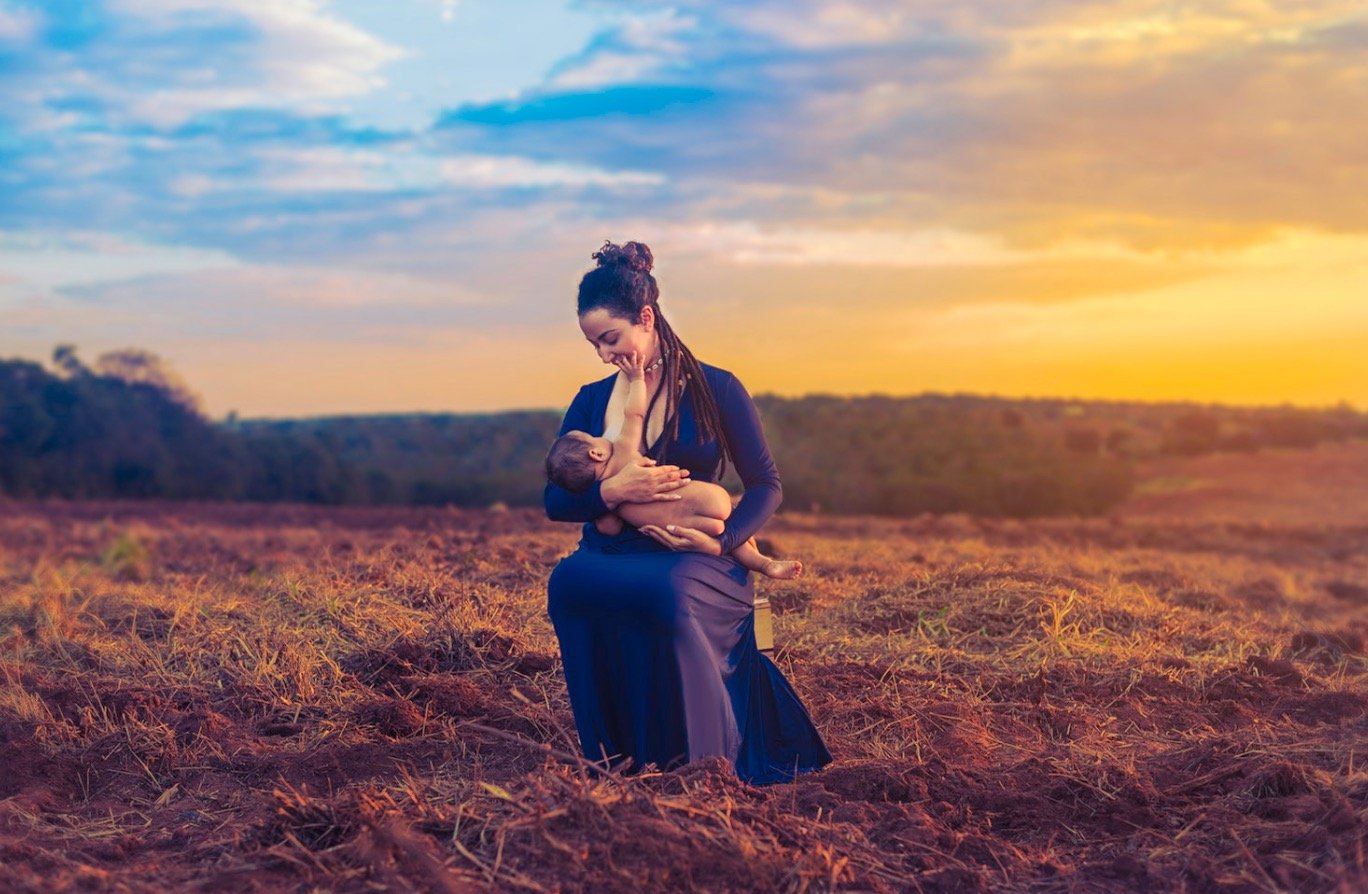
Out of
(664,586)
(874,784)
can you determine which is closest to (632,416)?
(664,586)

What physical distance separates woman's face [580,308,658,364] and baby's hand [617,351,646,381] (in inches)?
0.5

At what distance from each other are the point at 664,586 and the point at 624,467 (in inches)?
18.4

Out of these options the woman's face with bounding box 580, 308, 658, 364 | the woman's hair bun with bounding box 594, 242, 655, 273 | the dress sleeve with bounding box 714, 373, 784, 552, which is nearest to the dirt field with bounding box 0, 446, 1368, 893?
the dress sleeve with bounding box 714, 373, 784, 552

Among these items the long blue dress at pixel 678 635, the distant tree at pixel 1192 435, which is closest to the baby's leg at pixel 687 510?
the long blue dress at pixel 678 635

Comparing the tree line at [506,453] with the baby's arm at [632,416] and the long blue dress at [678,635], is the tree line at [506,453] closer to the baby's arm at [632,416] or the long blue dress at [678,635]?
the long blue dress at [678,635]

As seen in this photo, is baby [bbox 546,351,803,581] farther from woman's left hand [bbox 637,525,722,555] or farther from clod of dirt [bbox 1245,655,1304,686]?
clod of dirt [bbox 1245,655,1304,686]

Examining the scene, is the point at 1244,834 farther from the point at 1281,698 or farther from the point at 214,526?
the point at 214,526

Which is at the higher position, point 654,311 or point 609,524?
point 654,311

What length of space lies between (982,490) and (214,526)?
17320mm

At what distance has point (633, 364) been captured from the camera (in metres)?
4.65

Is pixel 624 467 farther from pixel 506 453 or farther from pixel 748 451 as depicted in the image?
pixel 506 453

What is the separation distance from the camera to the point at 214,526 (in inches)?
768

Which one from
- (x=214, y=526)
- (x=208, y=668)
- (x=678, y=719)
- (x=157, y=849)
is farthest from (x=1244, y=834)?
(x=214, y=526)

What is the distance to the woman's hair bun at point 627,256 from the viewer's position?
4.59 meters
